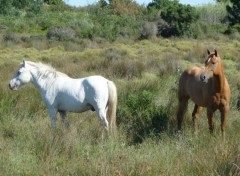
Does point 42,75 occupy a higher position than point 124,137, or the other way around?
point 42,75

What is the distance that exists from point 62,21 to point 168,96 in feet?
136

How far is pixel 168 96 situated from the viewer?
12.7m

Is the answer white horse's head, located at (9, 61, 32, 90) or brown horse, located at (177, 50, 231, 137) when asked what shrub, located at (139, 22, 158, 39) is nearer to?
brown horse, located at (177, 50, 231, 137)

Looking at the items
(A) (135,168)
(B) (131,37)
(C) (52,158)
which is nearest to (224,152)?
(A) (135,168)

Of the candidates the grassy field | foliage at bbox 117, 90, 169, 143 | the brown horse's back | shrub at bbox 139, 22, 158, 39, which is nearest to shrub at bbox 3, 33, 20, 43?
shrub at bbox 139, 22, 158, 39

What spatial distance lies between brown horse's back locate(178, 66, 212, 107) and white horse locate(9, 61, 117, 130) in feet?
5.38

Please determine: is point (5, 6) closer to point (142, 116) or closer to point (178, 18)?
point (142, 116)

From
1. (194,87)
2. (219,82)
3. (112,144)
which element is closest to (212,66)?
(219,82)

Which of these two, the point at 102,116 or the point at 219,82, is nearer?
the point at 219,82

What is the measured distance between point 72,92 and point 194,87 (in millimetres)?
2419

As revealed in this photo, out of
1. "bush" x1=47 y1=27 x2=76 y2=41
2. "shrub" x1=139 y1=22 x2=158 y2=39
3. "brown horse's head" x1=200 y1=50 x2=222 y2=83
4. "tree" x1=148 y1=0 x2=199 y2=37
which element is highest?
"brown horse's head" x1=200 y1=50 x2=222 y2=83

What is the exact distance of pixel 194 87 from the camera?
10.3 metres

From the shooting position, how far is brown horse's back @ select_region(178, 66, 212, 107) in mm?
9828

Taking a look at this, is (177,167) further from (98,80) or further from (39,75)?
(39,75)
